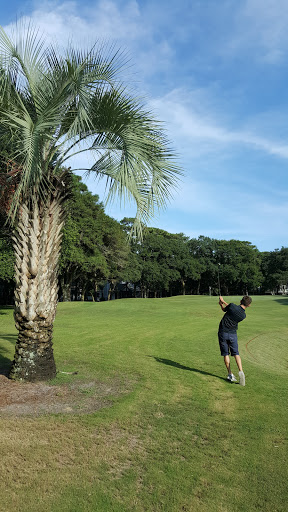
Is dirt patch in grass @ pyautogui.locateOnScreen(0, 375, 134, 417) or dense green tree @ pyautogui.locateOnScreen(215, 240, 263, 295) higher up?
dense green tree @ pyautogui.locateOnScreen(215, 240, 263, 295)

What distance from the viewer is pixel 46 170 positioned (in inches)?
259

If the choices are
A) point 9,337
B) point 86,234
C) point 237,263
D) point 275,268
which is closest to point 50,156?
point 9,337

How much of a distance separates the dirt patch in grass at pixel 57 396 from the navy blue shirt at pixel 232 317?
2.33 metres

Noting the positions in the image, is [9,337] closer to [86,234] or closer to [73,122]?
[73,122]

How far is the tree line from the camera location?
106 feet

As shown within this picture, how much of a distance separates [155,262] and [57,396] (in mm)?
48380

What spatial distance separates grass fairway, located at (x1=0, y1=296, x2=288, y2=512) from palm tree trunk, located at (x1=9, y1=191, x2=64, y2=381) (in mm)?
646

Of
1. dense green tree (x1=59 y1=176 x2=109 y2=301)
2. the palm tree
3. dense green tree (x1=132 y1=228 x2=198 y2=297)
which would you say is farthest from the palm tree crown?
dense green tree (x1=132 y1=228 x2=198 y2=297)

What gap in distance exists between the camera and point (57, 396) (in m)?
5.93

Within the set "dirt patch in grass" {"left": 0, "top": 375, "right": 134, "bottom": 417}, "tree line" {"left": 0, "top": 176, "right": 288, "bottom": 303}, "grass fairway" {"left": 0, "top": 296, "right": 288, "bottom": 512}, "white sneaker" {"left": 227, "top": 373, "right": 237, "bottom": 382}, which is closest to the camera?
"grass fairway" {"left": 0, "top": 296, "right": 288, "bottom": 512}

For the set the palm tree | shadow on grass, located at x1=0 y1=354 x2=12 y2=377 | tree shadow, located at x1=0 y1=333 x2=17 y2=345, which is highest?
the palm tree

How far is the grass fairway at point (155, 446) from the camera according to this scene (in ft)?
10.6

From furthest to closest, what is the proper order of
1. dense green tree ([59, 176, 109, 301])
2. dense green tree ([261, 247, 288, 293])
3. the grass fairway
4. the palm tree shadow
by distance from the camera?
dense green tree ([261, 247, 288, 293]) → dense green tree ([59, 176, 109, 301]) → the palm tree shadow → the grass fairway

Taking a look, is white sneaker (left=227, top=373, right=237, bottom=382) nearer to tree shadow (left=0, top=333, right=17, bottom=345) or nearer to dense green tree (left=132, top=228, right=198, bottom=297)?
tree shadow (left=0, top=333, right=17, bottom=345)
